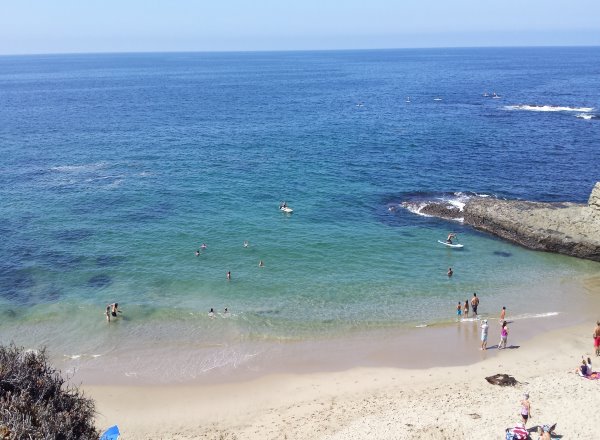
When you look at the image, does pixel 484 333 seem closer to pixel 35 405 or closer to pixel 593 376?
pixel 593 376

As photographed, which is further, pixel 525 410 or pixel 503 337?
pixel 503 337

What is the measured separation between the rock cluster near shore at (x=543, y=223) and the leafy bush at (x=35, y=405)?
3322 centimetres

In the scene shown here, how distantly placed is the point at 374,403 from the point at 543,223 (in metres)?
23.2

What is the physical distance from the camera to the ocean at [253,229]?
29266 millimetres

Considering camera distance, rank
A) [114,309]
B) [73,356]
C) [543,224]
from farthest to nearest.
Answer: [543,224], [114,309], [73,356]

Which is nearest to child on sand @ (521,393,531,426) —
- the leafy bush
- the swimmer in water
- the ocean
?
the ocean

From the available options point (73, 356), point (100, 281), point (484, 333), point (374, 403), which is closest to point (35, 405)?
point (374, 403)

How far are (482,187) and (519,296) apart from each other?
21.0m

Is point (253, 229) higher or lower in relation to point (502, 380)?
higher

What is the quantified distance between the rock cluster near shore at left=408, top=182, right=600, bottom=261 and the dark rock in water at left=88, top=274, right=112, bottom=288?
1066 inches

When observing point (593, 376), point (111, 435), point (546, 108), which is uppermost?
point (546, 108)

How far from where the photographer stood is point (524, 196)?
48.1 meters

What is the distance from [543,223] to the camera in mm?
38156

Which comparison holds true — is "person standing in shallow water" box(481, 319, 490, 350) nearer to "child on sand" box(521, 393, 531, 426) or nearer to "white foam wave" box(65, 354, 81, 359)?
"child on sand" box(521, 393, 531, 426)
